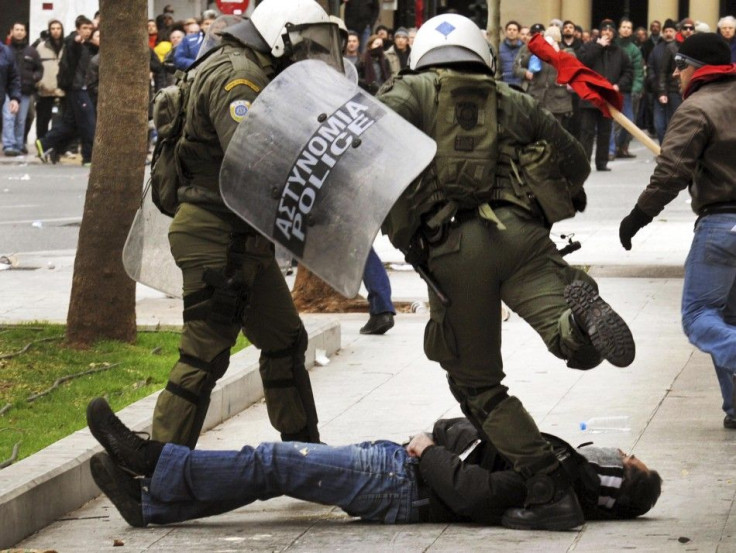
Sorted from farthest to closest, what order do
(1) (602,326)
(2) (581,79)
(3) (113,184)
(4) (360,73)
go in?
(4) (360,73) → (3) (113,184) → (2) (581,79) → (1) (602,326)

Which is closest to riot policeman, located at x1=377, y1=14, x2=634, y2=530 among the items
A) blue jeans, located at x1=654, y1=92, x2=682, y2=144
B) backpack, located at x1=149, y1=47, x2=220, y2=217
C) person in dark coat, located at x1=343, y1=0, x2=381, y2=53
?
backpack, located at x1=149, y1=47, x2=220, y2=217

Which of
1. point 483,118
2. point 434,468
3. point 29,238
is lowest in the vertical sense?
point 29,238

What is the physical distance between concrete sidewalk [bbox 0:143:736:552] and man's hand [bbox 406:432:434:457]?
0.25 metres

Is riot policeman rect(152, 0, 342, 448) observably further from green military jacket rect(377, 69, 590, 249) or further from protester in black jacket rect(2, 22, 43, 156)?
protester in black jacket rect(2, 22, 43, 156)

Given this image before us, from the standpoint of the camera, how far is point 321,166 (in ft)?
16.6

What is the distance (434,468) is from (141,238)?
5.51ft

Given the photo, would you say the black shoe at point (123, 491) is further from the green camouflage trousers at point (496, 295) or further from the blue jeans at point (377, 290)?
the blue jeans at point (377, 290)

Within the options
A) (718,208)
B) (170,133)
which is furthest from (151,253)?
(718,208)

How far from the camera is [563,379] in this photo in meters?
8.00

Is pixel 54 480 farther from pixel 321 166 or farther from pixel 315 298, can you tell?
pixel 315 298

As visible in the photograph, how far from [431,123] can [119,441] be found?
145 cm

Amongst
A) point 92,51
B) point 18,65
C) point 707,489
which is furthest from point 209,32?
point 18,65

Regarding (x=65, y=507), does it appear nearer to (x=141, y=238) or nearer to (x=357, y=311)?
(x=141, y=238)

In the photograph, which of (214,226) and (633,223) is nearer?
(214,226)
